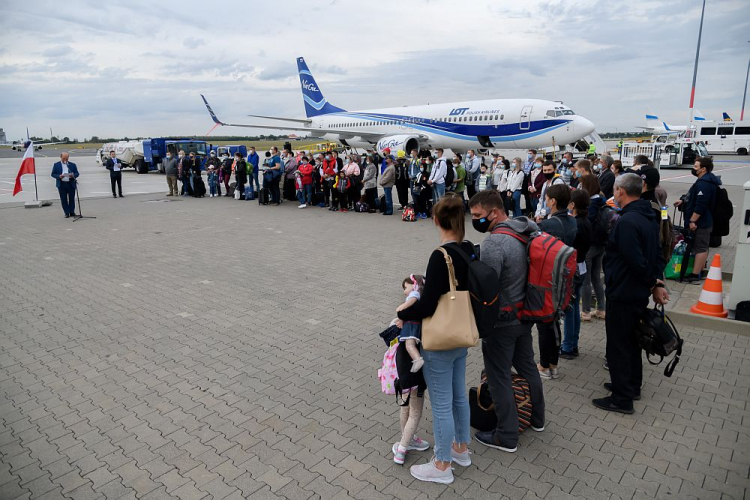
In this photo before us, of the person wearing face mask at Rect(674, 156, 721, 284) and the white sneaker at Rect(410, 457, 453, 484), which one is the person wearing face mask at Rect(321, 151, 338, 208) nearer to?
the person wearing face mask at Rect(674, 156, 721, 284)

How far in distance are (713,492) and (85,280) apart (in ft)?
28.1

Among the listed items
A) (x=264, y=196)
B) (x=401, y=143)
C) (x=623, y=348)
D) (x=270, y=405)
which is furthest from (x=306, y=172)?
(x=623, y=348)

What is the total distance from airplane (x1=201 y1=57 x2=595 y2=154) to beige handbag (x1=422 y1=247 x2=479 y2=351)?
2052 centimetres

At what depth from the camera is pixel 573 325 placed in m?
5.05

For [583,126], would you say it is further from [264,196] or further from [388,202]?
[264,196]

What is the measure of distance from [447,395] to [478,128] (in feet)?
73.8

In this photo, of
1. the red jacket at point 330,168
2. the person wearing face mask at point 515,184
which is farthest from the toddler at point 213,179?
the person wearing face mask at point 515,184

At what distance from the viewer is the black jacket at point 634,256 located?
3.74 meters

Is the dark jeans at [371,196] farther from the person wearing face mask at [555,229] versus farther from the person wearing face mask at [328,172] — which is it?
the person wearing face mask at [555,229]

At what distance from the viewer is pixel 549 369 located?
4.71 meters

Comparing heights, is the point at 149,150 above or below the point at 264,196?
above

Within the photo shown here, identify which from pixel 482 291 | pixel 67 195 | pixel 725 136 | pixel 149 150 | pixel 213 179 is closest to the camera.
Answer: pixel 482 291

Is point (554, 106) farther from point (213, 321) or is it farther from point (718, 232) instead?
point (213, 321)

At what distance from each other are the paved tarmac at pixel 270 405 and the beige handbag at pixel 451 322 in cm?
106
